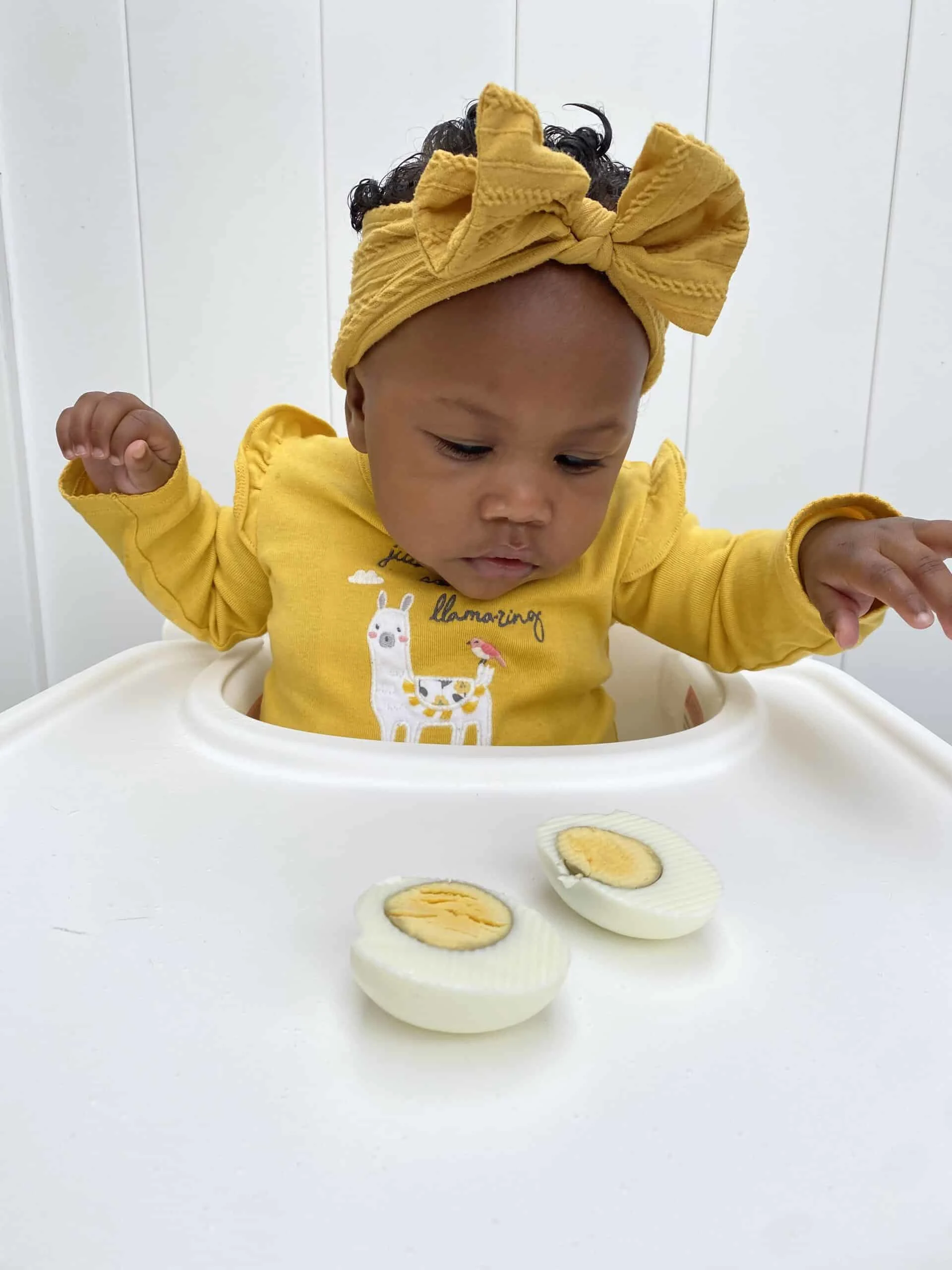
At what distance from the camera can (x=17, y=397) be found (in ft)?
3.71

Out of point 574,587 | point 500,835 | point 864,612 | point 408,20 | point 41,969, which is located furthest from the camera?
point 408,20

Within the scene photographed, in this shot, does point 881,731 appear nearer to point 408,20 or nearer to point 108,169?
point 408,20

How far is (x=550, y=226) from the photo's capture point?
1.85ft

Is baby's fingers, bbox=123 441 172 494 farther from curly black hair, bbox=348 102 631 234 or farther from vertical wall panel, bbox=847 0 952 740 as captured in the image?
vertical wall panel, bbox=847 0 952 740

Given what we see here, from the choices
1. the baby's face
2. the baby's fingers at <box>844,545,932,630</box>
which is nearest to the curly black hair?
the baby's face

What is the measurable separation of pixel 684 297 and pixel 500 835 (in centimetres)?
37

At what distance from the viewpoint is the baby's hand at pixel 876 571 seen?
0.56 m

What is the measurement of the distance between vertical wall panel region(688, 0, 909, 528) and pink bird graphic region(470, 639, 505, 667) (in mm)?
522

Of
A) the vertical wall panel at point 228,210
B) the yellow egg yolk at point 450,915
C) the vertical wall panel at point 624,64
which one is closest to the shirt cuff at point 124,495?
the vertical wall panel at point 228,210

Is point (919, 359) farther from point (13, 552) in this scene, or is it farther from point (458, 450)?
point (13, 552)

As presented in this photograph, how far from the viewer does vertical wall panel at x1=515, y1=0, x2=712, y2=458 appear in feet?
3.41

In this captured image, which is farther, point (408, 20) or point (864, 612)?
point (408, 20)

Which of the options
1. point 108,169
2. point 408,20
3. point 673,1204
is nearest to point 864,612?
point 673,1204

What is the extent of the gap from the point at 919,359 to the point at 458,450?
0.78 metres
